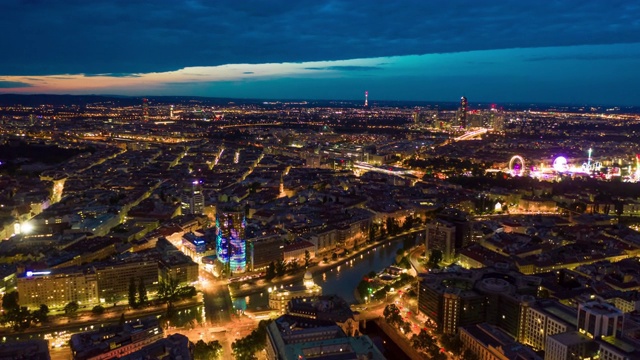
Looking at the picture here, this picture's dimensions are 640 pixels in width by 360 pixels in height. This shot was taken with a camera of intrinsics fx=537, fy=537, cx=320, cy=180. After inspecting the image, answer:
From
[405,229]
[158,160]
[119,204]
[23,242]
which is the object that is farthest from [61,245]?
[158,160]

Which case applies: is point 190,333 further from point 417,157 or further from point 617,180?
point 417,157

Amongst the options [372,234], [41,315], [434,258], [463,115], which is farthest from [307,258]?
[463,115]

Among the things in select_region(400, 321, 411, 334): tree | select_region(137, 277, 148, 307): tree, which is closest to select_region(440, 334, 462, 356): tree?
select_region(400, 321, 411, 334): tree

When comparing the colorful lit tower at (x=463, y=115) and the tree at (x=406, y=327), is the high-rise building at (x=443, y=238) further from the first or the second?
the colorful lit tower at (x=463, y=115)

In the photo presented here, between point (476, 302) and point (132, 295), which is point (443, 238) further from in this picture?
point (132, 295)

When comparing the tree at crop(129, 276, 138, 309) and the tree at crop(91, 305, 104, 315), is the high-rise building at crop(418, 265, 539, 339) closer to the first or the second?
the tree at crop(129, 276, 138, 309)

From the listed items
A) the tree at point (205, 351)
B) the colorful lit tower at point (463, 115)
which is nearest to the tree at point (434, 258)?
the tree at point (205, 351)
